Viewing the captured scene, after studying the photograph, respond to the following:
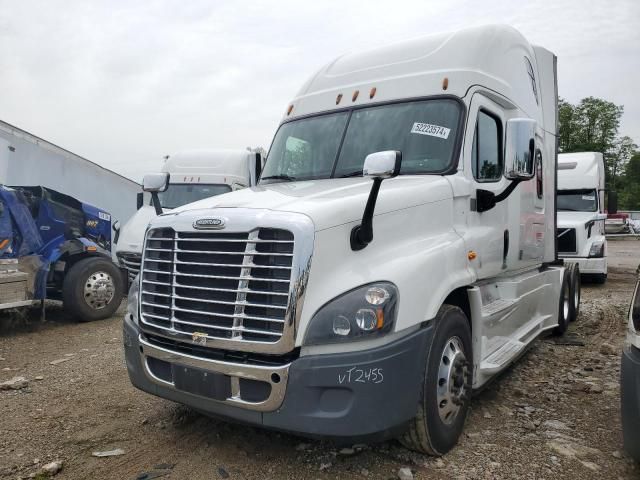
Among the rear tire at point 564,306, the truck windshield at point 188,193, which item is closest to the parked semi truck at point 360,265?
the rear tire at point 564,306

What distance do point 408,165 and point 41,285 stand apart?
5906 millimetres

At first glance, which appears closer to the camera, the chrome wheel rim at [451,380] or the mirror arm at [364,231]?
the mirror arm at [364,231]

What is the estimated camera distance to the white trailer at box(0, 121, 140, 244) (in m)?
8.99

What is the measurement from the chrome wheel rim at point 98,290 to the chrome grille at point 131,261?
342 mm

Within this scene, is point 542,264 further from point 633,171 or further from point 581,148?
point 633,171

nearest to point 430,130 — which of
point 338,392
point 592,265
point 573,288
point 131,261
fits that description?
point 338,392

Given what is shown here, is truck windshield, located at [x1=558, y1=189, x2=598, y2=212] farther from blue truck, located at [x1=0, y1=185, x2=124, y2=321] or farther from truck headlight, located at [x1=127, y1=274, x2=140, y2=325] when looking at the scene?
truck headlight, located at [x1=127, y1=274, x2=140, y2=325]

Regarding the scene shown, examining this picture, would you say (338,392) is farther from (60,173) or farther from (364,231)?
(60,173)

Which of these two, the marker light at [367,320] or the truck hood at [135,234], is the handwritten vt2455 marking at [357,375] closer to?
the marker light at [367,320]

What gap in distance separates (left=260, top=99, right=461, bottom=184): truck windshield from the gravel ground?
2020mm

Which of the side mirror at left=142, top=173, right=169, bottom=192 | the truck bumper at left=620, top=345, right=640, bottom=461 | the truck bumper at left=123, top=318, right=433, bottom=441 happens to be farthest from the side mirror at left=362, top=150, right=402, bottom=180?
the side mirror at left=142, top=173, right=169, bottom=192

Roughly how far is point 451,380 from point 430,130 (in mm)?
1872

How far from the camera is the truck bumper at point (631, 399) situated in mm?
2697

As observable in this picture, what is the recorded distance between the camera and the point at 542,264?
20.7 feet
